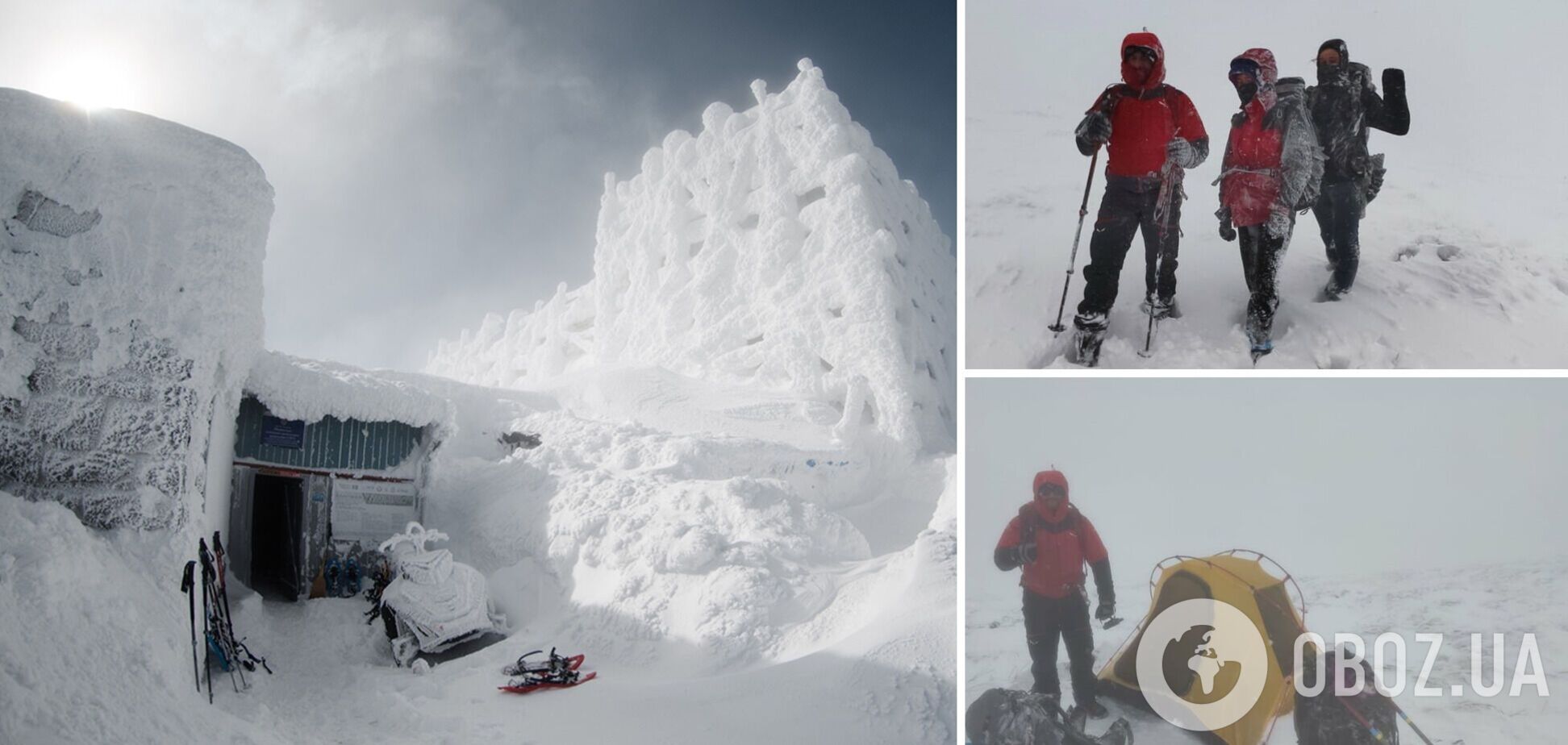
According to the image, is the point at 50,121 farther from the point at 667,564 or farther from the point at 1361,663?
the point at 1361,663

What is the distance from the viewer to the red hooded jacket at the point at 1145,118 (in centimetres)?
301

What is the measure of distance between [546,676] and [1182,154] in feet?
17.7

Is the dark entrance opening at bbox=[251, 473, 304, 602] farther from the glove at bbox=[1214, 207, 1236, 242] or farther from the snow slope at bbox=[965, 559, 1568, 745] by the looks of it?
the glove at bbox=[1214, 207, 1236, 242]

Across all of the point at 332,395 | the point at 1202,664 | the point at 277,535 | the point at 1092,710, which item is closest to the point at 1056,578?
the point at 1092,710

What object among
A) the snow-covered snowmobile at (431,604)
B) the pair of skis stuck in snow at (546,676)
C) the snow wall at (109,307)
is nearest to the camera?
the snow wall at (109,307)

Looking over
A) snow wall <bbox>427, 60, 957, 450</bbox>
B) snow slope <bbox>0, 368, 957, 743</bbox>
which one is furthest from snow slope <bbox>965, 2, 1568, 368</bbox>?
snow wall <bbox>427, 60, 957, 450</bbox>

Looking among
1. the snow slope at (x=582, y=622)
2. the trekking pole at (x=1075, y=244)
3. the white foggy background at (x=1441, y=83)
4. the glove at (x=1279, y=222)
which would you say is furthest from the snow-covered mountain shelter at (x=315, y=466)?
the glove at (x=1279, y=222)

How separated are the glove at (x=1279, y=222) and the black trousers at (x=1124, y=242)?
0.28 metres

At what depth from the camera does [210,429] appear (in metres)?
7.13

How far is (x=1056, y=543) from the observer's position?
133 inches

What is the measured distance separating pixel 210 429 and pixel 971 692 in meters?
6.57

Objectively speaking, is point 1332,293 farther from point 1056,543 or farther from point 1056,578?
point 1056,578

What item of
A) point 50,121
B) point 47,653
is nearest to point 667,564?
point 47,653

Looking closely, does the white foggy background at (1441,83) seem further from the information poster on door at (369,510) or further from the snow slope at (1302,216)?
the information poster on door at (369,510)
